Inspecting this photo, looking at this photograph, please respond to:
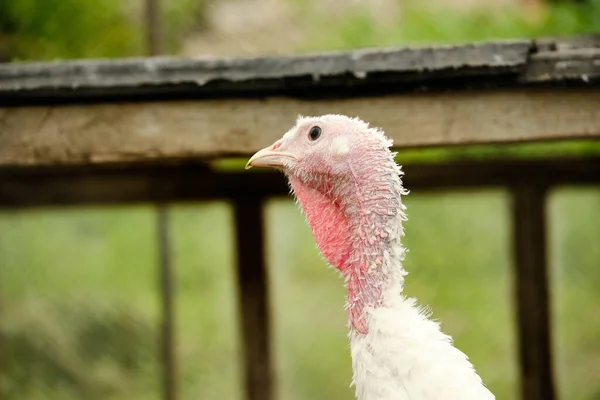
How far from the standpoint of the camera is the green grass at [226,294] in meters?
6.05

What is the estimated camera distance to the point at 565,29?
5.89 m

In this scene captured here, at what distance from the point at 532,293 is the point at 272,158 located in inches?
95.7

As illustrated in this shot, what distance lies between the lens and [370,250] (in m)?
1.93

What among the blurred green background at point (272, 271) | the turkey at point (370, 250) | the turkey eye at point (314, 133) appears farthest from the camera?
the blurred green background at point (272, 271)

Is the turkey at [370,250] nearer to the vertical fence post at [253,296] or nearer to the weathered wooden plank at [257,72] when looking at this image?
the weathered wooden plank at [257,72]

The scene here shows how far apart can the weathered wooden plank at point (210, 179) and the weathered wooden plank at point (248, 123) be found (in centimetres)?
148

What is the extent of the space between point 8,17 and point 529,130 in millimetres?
3997

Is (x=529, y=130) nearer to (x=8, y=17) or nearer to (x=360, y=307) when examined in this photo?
(x=360, y=307)

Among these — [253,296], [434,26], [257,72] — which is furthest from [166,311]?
[434,26]

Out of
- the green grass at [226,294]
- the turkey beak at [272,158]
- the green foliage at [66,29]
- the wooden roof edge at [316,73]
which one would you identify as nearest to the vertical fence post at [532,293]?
the wooden roof edge at [316,73]

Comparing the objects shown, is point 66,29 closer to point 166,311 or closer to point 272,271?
point 166,311

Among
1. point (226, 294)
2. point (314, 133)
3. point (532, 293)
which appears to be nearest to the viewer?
point (314, 133)

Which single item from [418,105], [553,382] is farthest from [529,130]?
[553,382]

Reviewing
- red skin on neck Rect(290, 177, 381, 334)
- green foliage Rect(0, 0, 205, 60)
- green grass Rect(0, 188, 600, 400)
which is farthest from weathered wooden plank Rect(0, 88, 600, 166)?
green grass Rect(0, 188, 600, 400)
